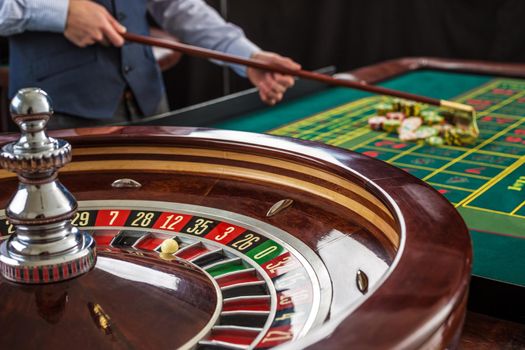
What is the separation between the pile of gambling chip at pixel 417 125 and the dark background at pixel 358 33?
372 centimetres

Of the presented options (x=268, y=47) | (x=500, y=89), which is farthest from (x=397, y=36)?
(x=500, y=89)

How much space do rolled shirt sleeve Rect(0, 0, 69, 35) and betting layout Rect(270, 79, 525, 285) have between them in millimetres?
826

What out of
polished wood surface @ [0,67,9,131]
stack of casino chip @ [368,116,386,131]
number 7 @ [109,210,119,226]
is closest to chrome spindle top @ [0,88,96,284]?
number 7 @ [109,210,119,226]

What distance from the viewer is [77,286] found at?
916 millimetres

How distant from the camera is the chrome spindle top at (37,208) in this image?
907 millimetres

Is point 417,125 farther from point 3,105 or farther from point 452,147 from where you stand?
point 3,105

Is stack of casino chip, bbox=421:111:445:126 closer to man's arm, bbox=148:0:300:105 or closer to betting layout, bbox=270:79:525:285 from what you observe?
betting layout, bbox=270:79:525:285

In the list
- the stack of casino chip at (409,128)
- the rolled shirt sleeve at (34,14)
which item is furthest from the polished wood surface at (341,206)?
the rolled shirt sleeve at (34,14)

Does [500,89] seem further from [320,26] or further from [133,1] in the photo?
[320,26]

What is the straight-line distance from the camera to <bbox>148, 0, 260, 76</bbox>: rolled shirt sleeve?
2832mm

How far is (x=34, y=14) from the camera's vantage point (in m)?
2.38

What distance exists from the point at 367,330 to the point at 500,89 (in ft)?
8.59

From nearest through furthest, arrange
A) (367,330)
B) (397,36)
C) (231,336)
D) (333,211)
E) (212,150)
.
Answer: (367,330)
(231,336)
(333,211)
(212,150)
(397,36)

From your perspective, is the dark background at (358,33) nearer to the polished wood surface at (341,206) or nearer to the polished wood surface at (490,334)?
the polished wood surface at (341,206)
